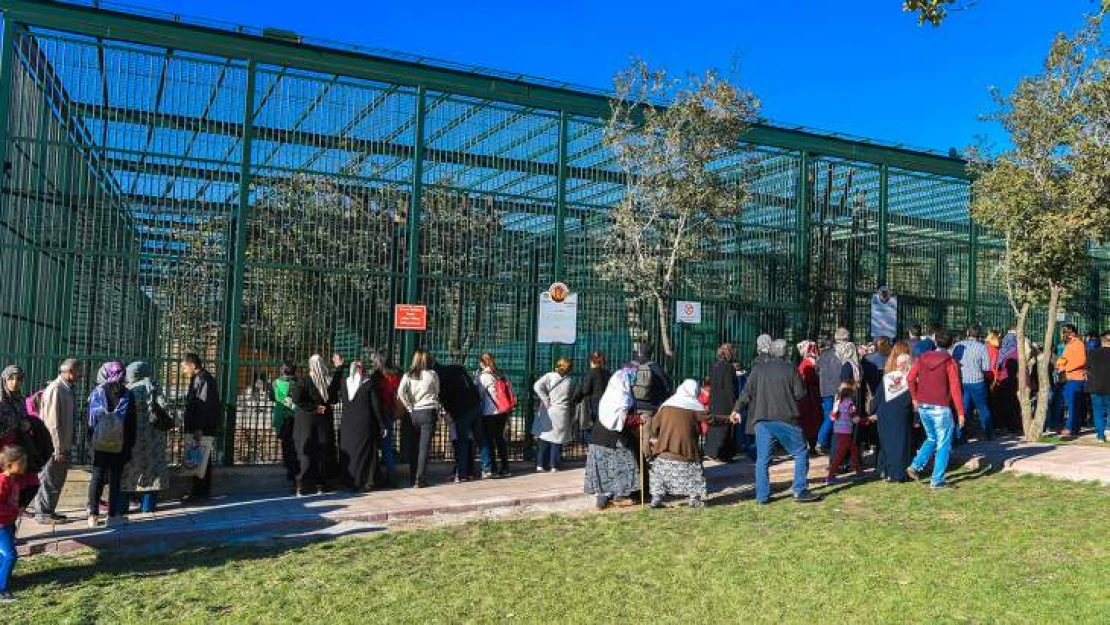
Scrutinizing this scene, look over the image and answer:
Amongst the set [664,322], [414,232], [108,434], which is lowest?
[108,434]

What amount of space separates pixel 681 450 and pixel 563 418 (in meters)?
2.78

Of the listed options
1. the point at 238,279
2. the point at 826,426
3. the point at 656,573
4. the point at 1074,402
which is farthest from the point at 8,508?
the point at 1074,402

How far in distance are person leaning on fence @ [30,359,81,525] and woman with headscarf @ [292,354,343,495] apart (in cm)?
224

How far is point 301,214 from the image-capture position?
11.6 metres

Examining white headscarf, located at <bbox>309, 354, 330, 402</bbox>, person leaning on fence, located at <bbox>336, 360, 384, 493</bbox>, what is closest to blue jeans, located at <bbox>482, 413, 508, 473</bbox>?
person leaning on fence, located at <bbox>336, 360, 384, 493</bbox>

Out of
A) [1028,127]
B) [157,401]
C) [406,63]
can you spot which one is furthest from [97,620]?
[1028,127]

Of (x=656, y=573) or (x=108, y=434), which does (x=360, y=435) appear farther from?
(x=656, y=573)

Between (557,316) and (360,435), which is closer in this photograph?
(360,435)

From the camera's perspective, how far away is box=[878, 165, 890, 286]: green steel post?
15953 mm

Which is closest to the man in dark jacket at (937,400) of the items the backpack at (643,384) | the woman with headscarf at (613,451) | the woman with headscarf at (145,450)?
the backpack at (643,384)

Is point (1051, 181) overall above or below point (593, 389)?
above

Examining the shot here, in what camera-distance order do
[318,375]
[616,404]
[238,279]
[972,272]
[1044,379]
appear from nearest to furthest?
[616,404], [318,375], [238,279], [1044,379], [972,272]

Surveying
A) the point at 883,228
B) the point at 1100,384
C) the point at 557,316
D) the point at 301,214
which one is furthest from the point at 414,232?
the point at 1100,384

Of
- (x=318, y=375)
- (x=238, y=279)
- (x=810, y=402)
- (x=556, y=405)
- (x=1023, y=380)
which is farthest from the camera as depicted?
(x=1023, y=380)
